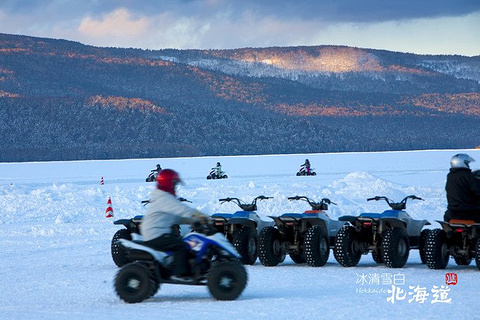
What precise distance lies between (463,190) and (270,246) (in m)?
3.16

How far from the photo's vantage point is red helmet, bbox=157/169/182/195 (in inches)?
442

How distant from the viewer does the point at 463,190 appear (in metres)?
13.7

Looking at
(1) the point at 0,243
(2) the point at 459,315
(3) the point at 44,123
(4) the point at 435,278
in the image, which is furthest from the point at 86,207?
(3) the point at 44,123

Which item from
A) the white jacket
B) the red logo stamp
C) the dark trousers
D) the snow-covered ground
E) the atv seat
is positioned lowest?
the snow-covered ground

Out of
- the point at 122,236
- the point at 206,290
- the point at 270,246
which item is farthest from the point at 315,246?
the point at 122,236

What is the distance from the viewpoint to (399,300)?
36.5ft

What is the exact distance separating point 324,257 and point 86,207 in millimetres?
13943

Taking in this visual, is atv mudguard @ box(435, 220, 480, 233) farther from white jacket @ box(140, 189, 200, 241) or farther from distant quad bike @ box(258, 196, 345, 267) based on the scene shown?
white jacket @ box(140, 189, 200, 241)

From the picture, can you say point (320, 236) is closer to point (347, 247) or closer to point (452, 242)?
point (347, 247)

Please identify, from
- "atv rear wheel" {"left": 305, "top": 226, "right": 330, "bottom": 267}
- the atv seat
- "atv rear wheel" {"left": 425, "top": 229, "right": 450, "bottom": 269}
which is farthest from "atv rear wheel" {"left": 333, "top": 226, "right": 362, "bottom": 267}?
the atv seat

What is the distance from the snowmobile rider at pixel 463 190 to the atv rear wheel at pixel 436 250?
0.44m

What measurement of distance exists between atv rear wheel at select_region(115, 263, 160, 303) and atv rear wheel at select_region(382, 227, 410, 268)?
4363 millimetres

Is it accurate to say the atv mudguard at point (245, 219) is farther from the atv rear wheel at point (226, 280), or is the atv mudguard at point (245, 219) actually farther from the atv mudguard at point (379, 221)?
the atv rear wheel at point (226, 280)

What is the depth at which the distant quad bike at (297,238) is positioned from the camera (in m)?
15.0
